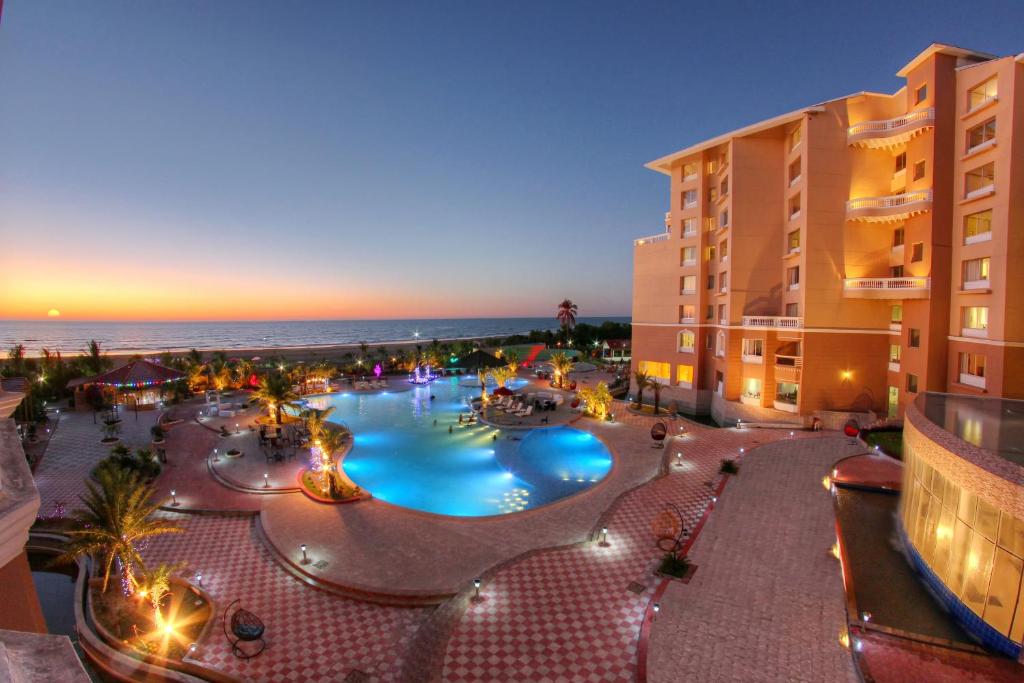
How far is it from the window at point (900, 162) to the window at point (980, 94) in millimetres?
3252

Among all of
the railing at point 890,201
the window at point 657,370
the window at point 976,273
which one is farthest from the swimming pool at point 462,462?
the railing at point 890,201

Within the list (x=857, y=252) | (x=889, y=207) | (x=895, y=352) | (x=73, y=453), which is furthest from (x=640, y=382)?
(x=73, y=453)

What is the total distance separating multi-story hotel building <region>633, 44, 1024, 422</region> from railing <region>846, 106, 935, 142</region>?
2.6 inches

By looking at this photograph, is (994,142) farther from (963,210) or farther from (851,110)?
(851,110)

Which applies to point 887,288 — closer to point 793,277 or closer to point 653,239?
point 793,277

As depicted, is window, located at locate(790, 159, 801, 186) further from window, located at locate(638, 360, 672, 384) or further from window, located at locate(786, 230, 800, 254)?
window, located at locate(638, 360, 672, 384)

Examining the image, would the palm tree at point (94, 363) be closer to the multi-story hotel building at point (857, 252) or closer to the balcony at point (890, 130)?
the multi-story hotel building at point (857, 252)

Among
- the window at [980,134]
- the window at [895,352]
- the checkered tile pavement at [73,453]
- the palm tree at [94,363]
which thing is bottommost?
the checkered tile pavement at [73,453]

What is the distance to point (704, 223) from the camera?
99.0 ft

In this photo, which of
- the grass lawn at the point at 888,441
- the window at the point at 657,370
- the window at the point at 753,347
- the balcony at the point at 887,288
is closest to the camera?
the grass lawn at the point at 888,441

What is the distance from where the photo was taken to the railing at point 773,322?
23.5 metres

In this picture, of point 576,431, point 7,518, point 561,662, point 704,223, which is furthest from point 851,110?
point 7,518

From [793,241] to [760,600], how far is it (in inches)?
855

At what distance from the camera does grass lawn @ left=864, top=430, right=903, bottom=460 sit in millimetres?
17609
